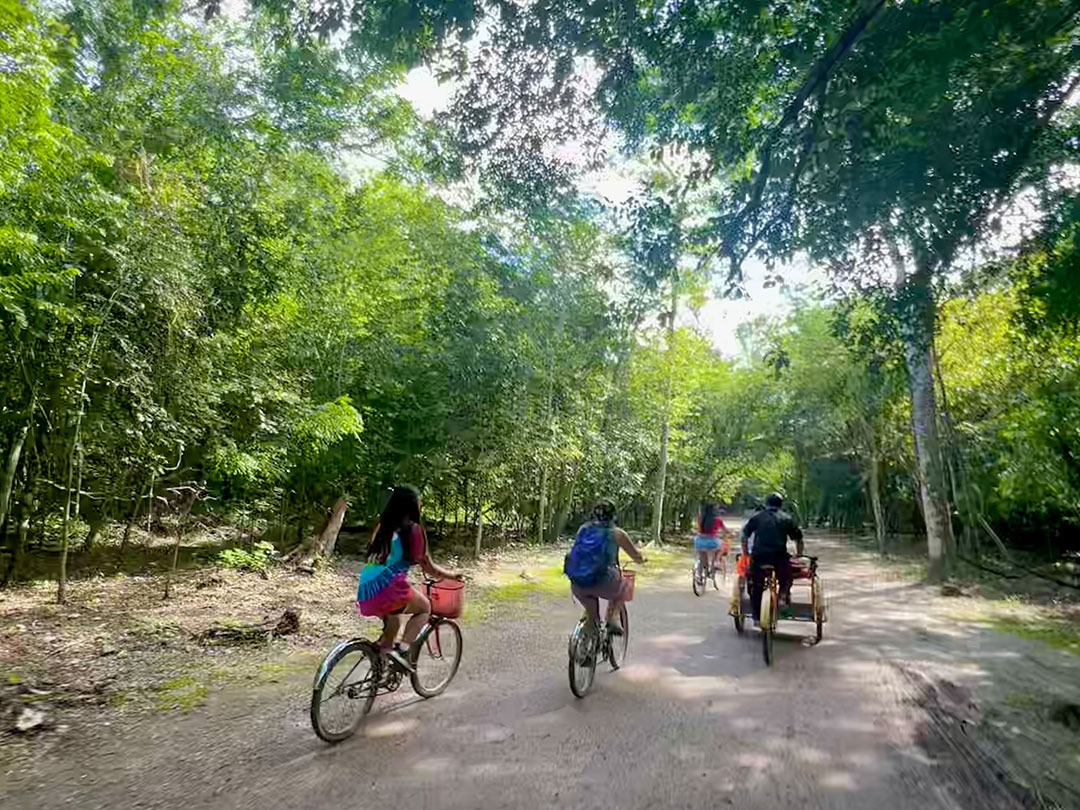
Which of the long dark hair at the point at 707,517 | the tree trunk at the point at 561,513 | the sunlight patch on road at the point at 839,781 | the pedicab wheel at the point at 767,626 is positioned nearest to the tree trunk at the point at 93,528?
the pedicab wheel at the point at 767,626

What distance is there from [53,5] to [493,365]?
35.4ft

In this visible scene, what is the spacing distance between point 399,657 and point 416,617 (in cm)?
32

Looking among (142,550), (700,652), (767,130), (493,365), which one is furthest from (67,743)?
(493,365)

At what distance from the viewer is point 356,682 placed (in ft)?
15.0

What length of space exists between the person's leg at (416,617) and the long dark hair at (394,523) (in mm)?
472

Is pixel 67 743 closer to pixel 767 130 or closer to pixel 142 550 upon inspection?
pixel 767 130

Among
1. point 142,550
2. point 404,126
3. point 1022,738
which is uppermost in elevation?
point 404,126

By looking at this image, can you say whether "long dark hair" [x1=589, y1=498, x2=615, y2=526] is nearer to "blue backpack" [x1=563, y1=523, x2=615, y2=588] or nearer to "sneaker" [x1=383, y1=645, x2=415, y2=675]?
"blue backpack" [x1=563, y1=523, x2=615, y2=588]

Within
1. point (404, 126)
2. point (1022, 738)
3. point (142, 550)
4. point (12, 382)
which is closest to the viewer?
point (1022, 738)

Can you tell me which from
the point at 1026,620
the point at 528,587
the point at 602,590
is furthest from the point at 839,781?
the point at 1026,620

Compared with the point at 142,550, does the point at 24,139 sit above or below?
above

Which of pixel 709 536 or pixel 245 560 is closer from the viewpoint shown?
pixel 245 560

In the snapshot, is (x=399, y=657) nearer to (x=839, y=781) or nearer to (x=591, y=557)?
(x=591, y=557)

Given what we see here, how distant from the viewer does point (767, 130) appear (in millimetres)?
6352
